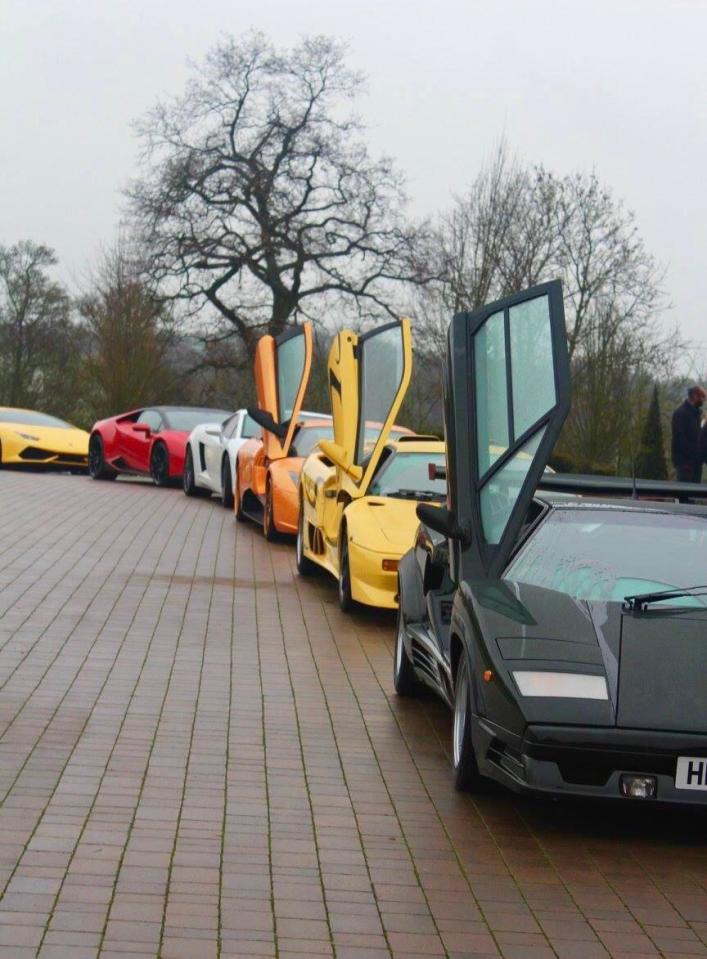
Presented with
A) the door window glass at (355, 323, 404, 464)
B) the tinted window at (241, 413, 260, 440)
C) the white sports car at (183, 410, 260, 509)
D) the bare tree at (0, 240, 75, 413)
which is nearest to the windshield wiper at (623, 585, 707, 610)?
the door window glass at (355, 323, 404, 464)

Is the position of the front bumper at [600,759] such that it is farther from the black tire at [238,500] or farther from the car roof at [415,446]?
the black tire at [238,500]

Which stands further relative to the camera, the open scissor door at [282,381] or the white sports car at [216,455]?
the white sports car at [216,455]

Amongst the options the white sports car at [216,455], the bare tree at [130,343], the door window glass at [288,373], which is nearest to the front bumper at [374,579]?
the door window glass at [288,373]

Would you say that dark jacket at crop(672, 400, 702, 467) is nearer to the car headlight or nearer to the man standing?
the man standing

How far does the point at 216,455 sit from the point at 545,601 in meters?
15.1

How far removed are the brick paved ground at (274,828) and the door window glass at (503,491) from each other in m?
1.07

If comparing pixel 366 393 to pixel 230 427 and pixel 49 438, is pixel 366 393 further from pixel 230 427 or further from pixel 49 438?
pixel 49 438

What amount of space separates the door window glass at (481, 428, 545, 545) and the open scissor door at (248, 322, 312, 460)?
9027 millimetres

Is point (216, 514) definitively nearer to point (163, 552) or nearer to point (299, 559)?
point (163, 552)

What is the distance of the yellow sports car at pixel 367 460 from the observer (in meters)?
11.3

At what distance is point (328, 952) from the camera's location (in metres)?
4.11

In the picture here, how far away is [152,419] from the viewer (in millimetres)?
25078

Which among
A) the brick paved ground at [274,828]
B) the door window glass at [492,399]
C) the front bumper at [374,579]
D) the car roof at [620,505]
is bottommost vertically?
the brick paved ground at [274,828]

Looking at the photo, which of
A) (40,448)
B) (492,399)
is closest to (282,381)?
(492,399)
